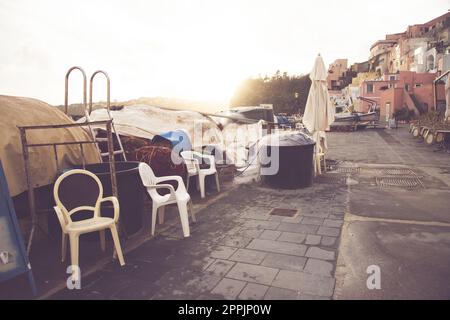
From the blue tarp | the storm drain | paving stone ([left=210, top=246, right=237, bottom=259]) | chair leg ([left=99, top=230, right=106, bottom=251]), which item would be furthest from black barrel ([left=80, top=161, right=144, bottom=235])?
the storm drain

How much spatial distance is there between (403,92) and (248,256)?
1550 inches

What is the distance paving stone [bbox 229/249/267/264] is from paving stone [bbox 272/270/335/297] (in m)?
0.43

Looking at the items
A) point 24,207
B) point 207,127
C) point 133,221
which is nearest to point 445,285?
point 133,221

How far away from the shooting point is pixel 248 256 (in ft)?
13.4

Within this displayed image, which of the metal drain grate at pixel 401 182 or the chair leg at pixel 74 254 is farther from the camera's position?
the metal drain grate at pixel 401 182

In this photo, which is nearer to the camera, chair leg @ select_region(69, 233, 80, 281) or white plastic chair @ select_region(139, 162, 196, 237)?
chair leg @ select_region(69, 233, 80, 281)

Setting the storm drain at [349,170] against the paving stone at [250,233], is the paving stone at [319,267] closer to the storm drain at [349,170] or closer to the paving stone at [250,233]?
the paving stone at [250,233]

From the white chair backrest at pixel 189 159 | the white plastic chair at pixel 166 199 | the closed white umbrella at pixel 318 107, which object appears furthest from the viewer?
the closed white umbrella at pixel 318 107

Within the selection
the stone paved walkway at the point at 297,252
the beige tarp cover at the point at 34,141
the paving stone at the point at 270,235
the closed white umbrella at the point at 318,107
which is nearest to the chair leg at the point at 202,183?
the stone paved walkway at the point at 297,252

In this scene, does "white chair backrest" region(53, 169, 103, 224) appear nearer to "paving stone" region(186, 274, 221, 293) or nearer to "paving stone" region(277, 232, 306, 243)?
"paving stone" region(186, 274, 221, 293)

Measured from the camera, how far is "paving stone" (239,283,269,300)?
3129 mm

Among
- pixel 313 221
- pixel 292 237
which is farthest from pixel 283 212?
pixel 292 237

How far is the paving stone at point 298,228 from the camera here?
4939 millimetres

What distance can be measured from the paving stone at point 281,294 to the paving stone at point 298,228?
180cm
